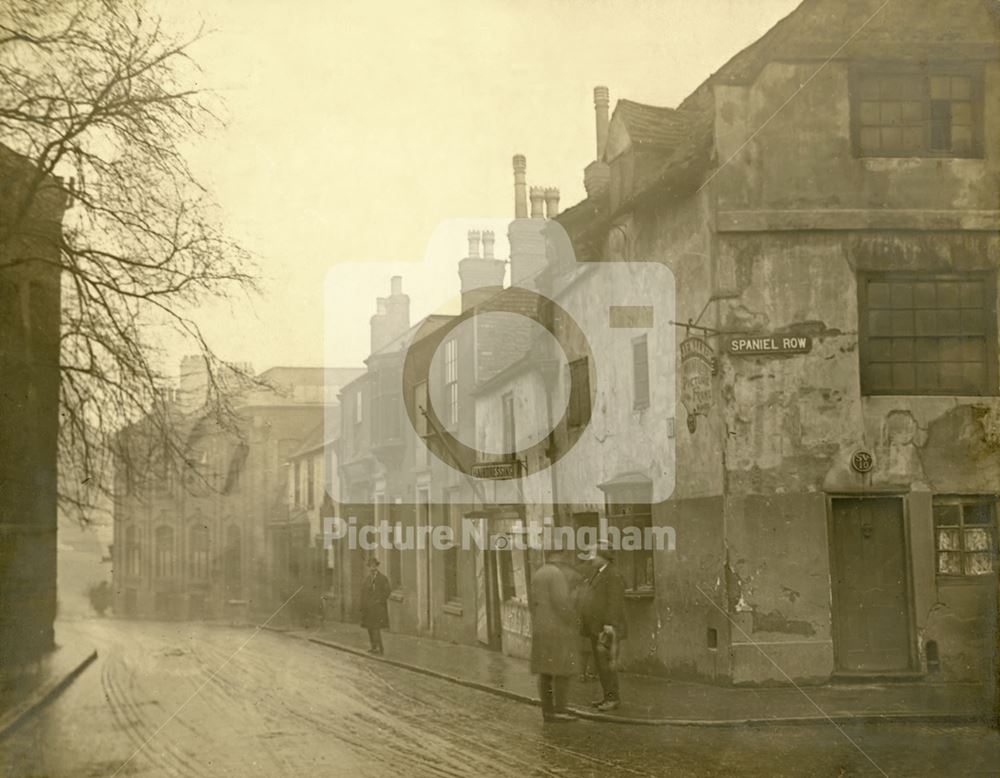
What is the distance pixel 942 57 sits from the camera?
52.1ft

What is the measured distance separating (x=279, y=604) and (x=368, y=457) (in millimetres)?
14523

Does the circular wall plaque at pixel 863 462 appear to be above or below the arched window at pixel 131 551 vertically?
above

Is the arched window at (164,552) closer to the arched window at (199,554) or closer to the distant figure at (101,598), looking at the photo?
the arched window at (199,554)

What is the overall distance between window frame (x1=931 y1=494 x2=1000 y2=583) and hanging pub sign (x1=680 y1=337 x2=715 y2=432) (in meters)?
3.49

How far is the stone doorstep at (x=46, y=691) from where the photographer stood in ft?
45.5

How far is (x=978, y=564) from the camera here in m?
15.5

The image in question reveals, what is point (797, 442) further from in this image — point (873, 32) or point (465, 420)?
point (465, 420)

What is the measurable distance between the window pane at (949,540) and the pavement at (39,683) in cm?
1250

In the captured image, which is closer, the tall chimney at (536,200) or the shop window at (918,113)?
the shop window at (918,113)

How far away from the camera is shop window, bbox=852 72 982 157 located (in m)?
16.0

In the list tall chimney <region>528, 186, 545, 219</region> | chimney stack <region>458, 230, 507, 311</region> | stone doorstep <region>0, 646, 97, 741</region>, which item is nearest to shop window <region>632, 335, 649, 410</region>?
stone doorstep <region>0, 646, 97, 741</region>

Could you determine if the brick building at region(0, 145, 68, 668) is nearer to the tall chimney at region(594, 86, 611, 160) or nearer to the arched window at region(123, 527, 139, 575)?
the tall chimney at region(594, 86, 611, 160)

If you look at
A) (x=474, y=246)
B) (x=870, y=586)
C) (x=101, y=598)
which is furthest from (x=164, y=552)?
(x=870, y=586)

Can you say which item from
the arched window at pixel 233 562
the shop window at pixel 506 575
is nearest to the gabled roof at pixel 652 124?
the shop window at pixel 506 575
